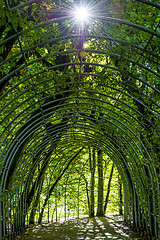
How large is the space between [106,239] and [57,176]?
5410mm

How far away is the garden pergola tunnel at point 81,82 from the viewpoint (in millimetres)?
3355

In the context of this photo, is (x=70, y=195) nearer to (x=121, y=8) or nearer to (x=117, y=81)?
(x=117, y=81)

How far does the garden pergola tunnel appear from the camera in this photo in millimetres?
3355

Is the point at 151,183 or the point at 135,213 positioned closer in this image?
the point at 151,183

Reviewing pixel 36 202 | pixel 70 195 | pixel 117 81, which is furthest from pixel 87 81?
pixel 70 195

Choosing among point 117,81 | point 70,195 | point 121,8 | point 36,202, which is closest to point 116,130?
point 117,81

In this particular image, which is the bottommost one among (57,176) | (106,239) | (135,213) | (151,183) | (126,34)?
(106,239)

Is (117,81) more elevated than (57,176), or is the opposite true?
(117,81)

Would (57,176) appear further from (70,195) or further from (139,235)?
(139,235)

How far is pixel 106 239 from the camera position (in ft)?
20.6

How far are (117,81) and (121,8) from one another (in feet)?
4.42

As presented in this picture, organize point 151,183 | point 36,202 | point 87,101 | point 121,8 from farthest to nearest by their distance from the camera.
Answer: point 36,202 < point 87,101 < point 151,183 < point 121,8

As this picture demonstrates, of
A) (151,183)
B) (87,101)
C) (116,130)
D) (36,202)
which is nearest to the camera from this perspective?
(151,183)

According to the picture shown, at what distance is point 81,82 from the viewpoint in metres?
4.53
